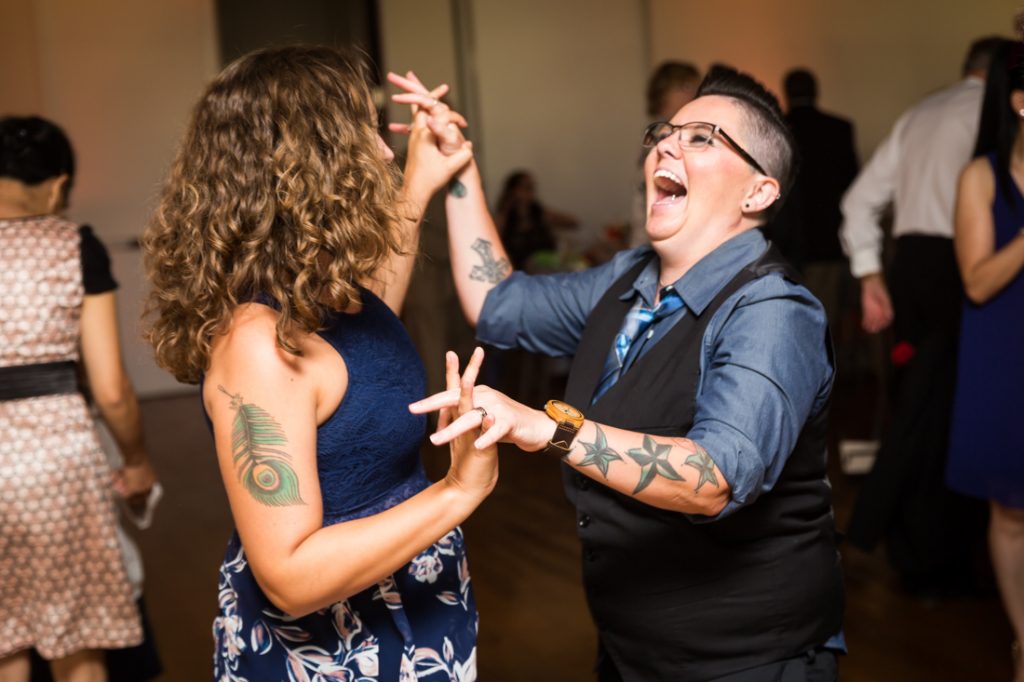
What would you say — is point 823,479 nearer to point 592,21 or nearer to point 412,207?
point 412,207

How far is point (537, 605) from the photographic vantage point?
3.52 meters

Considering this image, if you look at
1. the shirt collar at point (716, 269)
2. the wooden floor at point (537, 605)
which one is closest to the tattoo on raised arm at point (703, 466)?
the shirt collar at point (716, 269)

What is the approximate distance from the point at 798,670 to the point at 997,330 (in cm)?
155

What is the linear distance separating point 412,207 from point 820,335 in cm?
72

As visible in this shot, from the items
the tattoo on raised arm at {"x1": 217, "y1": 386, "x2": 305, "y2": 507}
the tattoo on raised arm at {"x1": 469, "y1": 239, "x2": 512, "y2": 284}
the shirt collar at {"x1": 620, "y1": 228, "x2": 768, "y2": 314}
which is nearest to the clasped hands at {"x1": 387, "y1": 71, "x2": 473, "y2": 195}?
the tattoo on raised arm at {"x1": 469, "y1": 239, "x2": 512, "y2": 284}

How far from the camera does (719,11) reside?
309 inches

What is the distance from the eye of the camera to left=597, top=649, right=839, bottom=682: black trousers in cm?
157

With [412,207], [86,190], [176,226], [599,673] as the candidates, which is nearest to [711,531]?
[599,673]

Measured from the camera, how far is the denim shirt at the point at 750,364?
1.33 metres

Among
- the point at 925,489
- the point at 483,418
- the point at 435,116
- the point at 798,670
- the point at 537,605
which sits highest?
the point at 435,116

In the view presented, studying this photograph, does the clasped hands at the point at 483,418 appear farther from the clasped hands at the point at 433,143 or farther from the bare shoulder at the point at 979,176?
the bare shoulder at the point at 979,176

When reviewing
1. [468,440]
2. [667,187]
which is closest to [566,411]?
[468,440]

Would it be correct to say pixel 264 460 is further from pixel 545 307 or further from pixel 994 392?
pixel 994 392

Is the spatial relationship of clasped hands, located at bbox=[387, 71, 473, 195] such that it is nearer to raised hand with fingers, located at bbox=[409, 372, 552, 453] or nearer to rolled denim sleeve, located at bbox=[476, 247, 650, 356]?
rolled denim sleeve, located at bbox=[476, 247, 650, 356]
